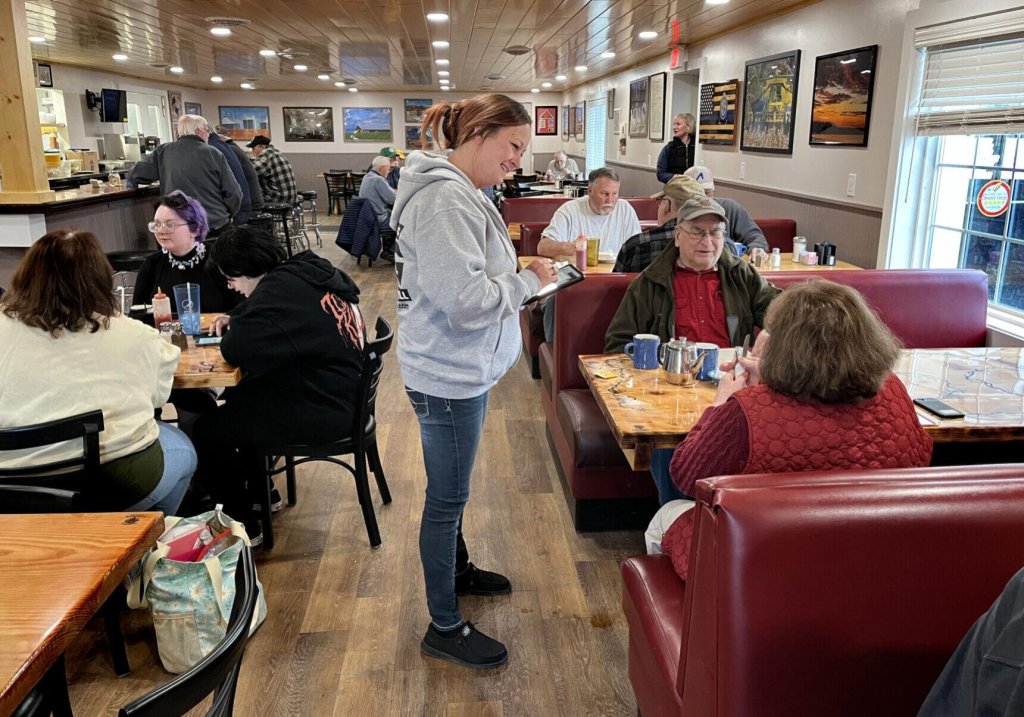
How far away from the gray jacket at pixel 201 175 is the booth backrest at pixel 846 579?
17.0 ft

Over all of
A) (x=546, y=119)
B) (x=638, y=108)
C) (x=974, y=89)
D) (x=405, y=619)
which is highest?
(x=546, y=119)

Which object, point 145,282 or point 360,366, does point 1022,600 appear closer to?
point 360,366

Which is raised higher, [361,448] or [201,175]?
[201,175]

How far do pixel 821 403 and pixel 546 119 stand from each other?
16.5m

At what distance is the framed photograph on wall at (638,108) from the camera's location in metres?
9.18

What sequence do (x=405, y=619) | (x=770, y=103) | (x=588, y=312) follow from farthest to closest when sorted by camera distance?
1. (x=770, y=103)
2. (x=588, y=312)
3. (x=405, y=619)

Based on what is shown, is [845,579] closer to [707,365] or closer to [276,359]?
[707,365]

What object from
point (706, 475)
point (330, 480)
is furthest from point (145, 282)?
point (706, 475)

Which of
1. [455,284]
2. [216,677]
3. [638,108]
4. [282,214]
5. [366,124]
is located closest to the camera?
[216,677]

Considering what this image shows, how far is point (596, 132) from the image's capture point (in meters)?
13.1

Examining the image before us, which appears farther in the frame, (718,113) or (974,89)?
(718,113)

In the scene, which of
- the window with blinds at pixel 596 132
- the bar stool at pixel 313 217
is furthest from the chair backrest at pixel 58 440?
the window with blinds at pixel 596 132

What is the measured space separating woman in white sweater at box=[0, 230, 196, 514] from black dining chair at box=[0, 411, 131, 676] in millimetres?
24

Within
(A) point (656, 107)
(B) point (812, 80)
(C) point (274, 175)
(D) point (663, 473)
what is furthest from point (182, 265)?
(A) point (656, 107)
